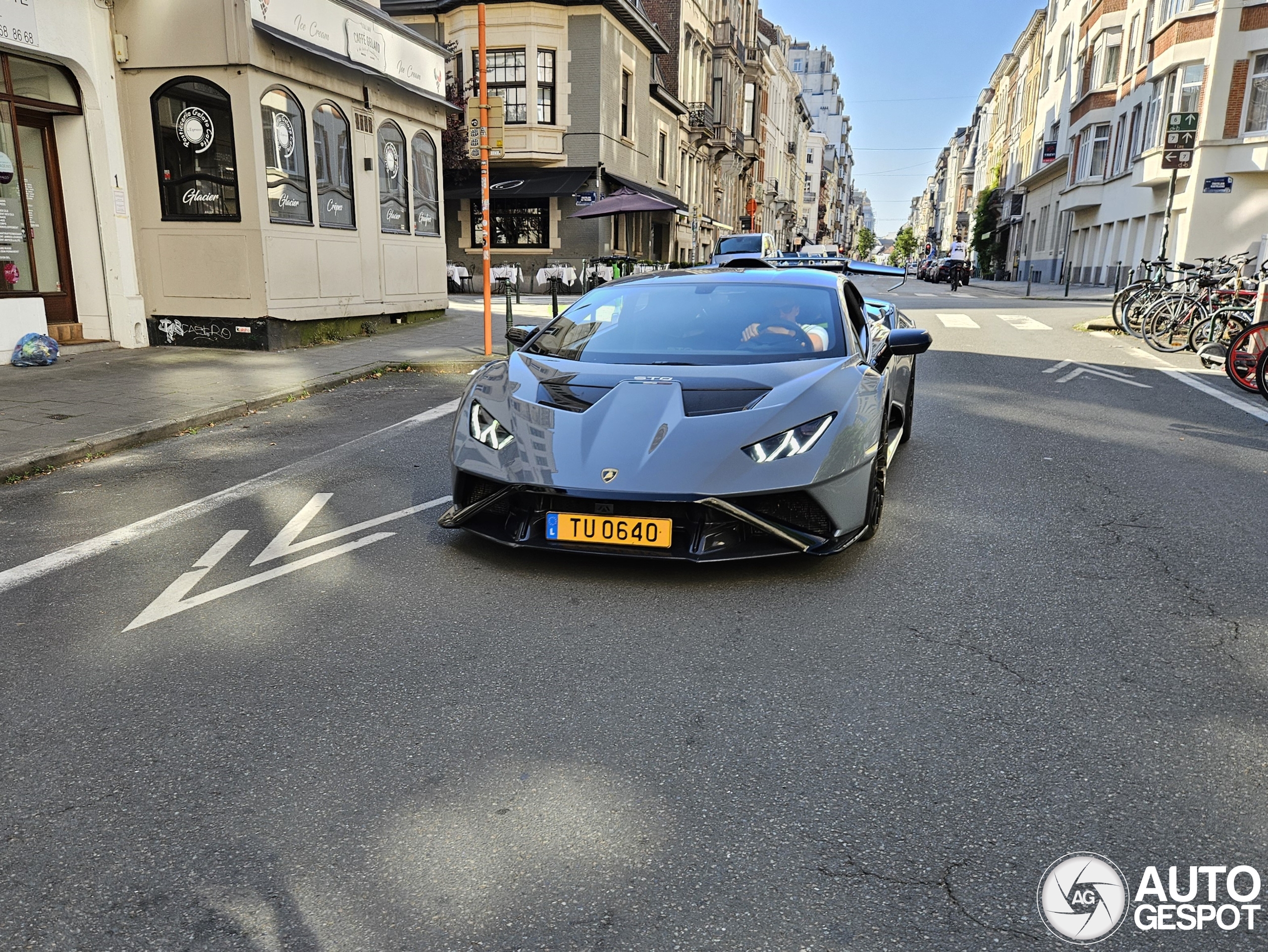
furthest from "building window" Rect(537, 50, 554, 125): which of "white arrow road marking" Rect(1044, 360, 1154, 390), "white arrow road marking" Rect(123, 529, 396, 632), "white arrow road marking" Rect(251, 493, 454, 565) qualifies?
"white arrow road marking" Rect(123, 529, 396, 632)

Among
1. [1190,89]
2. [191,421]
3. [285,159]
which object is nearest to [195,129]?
[285,159]

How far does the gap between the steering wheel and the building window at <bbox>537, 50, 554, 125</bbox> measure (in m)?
27.6

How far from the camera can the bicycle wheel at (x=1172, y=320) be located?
13664 millimetres

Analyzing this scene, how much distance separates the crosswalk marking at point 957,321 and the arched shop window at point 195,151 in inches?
492

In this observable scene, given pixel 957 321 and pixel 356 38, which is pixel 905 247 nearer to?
pixel 957 321

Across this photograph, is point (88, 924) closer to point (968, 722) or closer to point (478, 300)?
point (968, 722)

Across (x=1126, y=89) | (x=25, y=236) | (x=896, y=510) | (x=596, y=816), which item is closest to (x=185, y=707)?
(x=596, y=816)

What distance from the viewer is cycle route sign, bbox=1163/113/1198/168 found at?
52.2 feet

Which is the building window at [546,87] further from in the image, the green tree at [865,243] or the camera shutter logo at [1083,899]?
the green tree at [865,243]

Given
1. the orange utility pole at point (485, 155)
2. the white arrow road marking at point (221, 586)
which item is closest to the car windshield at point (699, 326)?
the white arrow road marking at point (221, 586)

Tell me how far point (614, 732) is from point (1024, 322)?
57.4 feet

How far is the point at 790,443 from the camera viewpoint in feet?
13.7

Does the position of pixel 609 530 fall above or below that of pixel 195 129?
below

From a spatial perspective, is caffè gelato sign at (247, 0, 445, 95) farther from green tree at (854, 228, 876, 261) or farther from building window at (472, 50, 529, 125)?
green tree at (854, 228, 876, 261)
